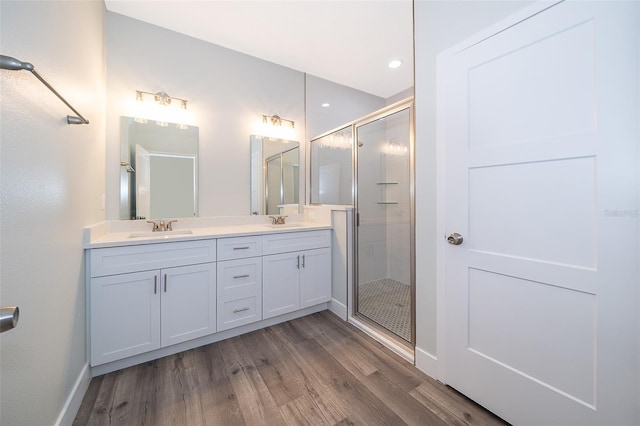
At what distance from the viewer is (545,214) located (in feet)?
3.61

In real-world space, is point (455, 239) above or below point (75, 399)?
above

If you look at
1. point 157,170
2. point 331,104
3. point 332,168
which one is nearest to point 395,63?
point 331,104

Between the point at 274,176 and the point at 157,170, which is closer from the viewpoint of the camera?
the point at 157,170

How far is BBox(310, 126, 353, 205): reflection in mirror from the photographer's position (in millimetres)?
2573

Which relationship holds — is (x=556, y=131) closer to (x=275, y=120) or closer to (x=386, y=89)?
(x=275, y=120)

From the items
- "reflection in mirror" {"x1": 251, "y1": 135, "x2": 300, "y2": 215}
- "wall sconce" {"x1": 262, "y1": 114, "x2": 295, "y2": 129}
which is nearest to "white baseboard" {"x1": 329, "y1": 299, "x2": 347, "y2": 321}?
"reflection in mirror" {"x1": 251, "y1": 135, "x2": 300, "y2": 215}

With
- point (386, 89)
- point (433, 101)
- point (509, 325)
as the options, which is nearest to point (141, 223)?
point (433, 101)

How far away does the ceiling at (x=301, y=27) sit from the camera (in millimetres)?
1920

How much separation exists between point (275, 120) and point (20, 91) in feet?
6.68

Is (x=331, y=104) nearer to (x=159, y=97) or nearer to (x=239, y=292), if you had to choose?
(x=159, y=97)

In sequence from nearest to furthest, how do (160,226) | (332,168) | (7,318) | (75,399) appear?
(7,318)
(75,399)
(160,226)
(332,168)

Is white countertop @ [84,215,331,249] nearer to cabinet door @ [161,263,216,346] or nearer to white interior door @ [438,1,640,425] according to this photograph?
cabinet door @ [161,263,216,346]

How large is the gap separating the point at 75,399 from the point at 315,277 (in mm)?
1700

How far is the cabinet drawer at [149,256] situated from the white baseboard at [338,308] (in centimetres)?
125
